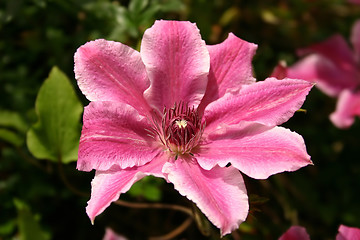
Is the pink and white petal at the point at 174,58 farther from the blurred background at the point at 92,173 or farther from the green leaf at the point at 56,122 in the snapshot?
the blurred background at the point at 92,173

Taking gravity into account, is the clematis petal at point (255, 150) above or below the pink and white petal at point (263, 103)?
below

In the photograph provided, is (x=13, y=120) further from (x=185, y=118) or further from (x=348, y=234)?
(x=348, y=234)

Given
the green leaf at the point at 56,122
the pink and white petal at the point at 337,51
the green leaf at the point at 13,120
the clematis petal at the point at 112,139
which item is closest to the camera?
the clematis petal at the point at 112,139

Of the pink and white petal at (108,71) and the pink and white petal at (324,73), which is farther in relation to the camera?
the pink and white petal at (324,73)

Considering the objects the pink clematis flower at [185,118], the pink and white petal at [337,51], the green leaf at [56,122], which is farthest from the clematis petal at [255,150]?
the pink and white petal at [337,51]

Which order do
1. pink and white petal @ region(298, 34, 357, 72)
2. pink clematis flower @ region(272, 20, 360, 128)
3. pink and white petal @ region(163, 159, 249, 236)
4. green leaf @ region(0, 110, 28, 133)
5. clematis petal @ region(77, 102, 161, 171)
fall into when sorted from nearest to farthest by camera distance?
pink and white petal @ region(163, 159, 249, 236)
clematis petal @ region(77, 102, 161, 171)
green leaf @ region(0, 110, 28, 133)
pink clematis flower @ region(272, 20, 360, 128)
pink and white petal @ region(298, 34, 357, 72)

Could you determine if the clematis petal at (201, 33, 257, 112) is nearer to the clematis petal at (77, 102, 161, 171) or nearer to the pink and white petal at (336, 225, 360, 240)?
the clematis petal at (77, 102, 161, 171)

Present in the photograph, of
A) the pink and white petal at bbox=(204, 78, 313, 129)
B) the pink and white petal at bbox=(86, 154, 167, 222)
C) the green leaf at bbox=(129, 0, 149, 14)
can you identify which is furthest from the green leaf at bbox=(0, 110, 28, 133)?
the pink and white petal at bbox=(204, 78, 313, 129)

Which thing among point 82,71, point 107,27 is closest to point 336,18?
Answer: point 107,27
